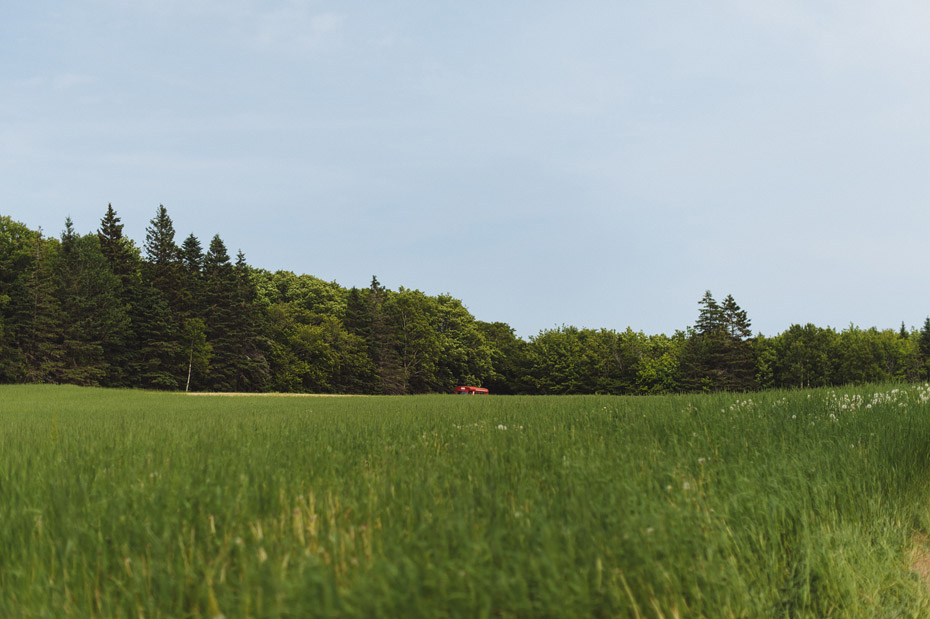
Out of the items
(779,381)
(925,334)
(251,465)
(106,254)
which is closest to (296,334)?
(106,254)

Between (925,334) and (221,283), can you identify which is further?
(925,334)

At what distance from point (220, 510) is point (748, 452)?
5.38 m

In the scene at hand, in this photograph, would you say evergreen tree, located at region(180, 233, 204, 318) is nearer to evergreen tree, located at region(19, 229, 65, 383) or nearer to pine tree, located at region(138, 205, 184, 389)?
pine tree, located at region(138, 205, 184, 389)

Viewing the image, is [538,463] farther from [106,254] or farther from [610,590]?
[106,254]

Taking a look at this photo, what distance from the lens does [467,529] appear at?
2840mm

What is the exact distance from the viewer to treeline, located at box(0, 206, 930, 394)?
167 feet

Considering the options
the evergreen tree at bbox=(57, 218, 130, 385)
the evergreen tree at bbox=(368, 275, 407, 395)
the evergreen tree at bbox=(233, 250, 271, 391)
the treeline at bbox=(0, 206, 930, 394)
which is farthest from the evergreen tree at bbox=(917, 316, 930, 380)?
the evergreen tree at bbox=(57, 218, 130, 385)

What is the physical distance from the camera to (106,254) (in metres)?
59.3

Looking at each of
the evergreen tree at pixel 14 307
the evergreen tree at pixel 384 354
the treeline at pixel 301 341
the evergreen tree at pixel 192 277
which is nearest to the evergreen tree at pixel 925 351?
the treeline at pixel 301 341

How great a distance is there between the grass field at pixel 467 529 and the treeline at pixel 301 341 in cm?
4818

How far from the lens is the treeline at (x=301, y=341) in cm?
5097

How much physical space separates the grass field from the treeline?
48176 mm

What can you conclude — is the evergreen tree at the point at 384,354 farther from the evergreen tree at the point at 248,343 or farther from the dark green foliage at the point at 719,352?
the dark green foliage at the point at 719,352

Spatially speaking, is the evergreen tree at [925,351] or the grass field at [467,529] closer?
the grass field at [467,529]
